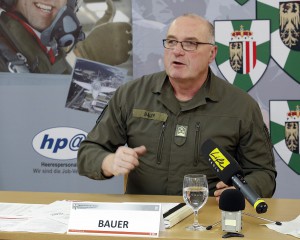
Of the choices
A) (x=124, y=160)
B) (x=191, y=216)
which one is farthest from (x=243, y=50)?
(x=191, y=216)

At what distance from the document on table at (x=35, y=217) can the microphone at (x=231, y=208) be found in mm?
527

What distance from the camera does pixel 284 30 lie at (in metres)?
3.56

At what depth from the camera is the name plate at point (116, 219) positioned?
1631mm

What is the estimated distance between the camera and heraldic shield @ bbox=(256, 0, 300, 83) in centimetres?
354

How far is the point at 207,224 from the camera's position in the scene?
181 cm

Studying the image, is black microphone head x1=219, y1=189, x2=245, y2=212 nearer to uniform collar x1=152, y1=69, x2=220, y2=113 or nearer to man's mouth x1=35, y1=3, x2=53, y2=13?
uniform collar x1=152, y1=69, x2=220, y2=113

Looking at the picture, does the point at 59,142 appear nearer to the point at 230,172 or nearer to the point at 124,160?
the point at 124,160

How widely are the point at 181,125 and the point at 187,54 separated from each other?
0.36 meters

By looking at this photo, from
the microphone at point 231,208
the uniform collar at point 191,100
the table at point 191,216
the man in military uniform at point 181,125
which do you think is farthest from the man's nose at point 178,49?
the microphone at point 231,208

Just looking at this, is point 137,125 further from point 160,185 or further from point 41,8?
point 41,8

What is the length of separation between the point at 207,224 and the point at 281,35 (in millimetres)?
2115

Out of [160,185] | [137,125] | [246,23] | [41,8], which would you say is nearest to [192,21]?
[137,125]

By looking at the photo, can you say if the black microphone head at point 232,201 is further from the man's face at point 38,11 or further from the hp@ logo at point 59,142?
the man's face at point 38,11

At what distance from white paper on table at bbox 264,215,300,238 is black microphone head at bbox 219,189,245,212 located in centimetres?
18
